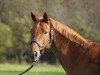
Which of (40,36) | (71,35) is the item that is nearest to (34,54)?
(40,36)

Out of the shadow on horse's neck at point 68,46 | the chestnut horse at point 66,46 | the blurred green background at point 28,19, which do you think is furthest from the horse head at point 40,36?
the blurred green background at point 28,19

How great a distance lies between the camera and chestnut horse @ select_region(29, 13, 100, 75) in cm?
771

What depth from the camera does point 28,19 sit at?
5553 cm

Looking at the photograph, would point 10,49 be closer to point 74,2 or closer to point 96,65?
point 74,2

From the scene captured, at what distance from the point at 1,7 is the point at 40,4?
6.49m

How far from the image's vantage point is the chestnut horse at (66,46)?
25.3 ft

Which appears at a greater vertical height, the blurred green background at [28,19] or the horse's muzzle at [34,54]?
the blurred green background at [28,19]

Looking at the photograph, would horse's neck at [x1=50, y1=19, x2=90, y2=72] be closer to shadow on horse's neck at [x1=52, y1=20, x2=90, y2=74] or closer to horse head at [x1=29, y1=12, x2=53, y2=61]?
shadow on horse's neck at [x1=52, y1=20, x2=90, y2=74]

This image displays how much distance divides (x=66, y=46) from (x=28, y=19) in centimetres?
4767

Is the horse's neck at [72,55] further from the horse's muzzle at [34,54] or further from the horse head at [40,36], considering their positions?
the horse's muzzle at [34,54]

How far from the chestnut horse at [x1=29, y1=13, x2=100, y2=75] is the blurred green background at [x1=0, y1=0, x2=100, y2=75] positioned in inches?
1370

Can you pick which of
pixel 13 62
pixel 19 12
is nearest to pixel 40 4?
pixel 19 12

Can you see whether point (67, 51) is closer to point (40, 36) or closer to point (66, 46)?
point (66, 46)

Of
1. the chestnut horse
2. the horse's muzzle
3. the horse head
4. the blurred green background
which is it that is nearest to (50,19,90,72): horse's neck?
the chestnut horse
